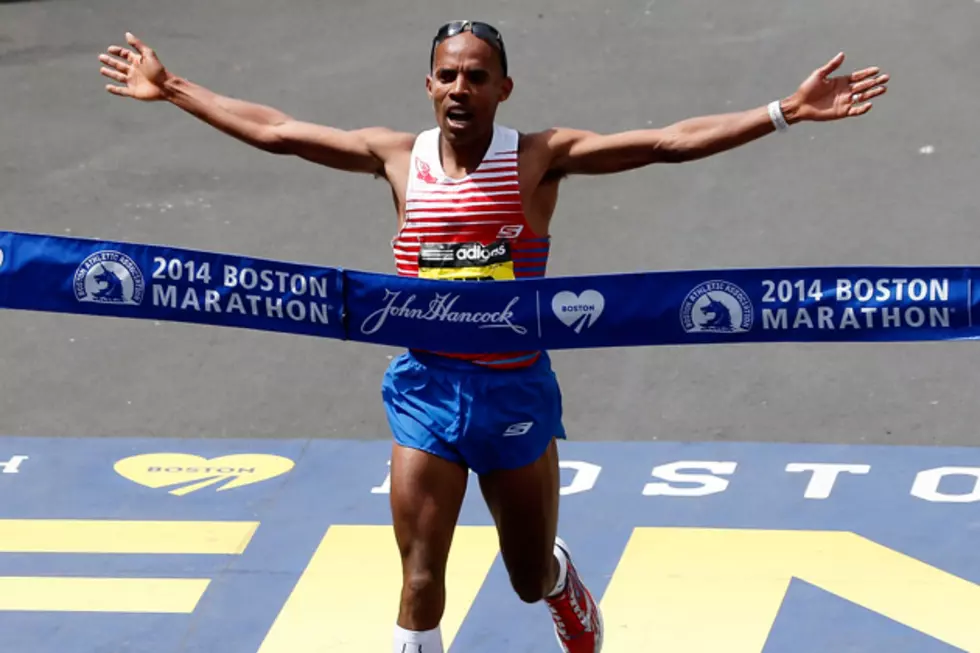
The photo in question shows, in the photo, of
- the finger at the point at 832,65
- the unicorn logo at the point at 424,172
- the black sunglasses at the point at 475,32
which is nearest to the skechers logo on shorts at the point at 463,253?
the unicorn logo at the point at 424,172

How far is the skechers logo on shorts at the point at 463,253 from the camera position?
6359 mm

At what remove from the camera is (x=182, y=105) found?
22.5 ft

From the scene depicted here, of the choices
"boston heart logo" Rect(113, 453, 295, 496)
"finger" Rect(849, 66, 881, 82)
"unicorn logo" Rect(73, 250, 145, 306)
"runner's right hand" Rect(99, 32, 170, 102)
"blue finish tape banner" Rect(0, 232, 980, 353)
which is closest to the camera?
"finger" Rect(849, 66, 881, 82)

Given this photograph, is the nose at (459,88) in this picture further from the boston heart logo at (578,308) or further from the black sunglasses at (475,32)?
the boston heart logo at (578,308)

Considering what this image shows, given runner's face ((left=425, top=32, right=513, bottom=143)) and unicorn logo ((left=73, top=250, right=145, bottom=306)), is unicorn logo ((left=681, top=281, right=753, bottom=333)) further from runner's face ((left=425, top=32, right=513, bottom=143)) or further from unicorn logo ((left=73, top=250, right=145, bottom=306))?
unicorn logo ((left=73, top=250, right=145, bottom=306))

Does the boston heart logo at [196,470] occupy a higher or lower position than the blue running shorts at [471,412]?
lower

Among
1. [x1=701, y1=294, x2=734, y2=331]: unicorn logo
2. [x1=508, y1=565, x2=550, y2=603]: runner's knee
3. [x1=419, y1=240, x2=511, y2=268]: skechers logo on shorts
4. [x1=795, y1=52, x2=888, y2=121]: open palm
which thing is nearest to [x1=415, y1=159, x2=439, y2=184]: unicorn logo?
[x1=419, y1=240, x2=511, y2=268]: skechers logo on shorts

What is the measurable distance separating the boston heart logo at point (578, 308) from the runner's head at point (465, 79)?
77 cm

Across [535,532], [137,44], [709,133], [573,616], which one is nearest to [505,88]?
[709,133]

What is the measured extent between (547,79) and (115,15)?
15.8 feet

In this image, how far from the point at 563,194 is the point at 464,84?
20.4 feet

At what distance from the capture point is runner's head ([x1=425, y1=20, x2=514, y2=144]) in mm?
6234

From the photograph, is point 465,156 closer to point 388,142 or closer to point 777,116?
point 388,142

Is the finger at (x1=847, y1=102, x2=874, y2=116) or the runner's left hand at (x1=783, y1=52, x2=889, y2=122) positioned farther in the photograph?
the runner's left hand at (x1=783, y1=52, x2=889, y2=122)
